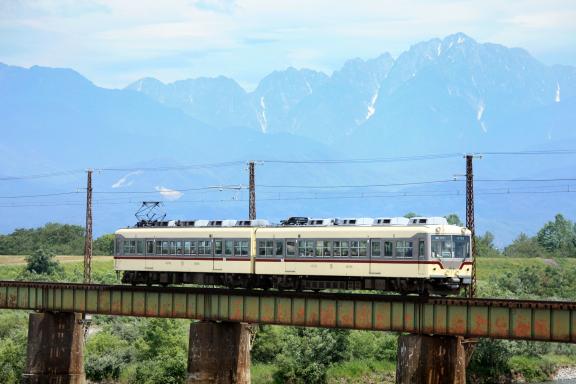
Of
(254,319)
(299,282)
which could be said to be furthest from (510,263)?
(254,319)

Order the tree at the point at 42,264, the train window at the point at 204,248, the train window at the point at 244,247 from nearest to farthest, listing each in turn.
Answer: the train window at the point at 244,247 → the train window at the point at 204,248 → the tree at the point at 42,264

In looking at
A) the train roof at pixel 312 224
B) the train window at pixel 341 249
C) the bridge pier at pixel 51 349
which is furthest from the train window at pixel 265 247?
the bridge pier at pixel 51 349

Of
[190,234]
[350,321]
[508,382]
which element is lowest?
[508,382]

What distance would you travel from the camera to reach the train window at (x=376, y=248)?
62.8 metres

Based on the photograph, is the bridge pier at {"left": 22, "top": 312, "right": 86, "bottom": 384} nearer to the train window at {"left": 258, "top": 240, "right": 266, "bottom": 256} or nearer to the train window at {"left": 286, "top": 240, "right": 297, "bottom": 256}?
the train window at {"left": 258, "top": 240, "right": 266, "bottom": 256}

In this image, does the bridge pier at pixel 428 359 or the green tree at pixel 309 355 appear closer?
the bridge pier at pixel 428 359

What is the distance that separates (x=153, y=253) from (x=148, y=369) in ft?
64.3

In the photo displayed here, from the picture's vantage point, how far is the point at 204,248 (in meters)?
71.6

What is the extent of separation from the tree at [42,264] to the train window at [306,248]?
9245 cm

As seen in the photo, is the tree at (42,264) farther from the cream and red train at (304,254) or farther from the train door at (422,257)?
the train door at (422,257)

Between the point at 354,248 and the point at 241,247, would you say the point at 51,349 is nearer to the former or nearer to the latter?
the point at 241,247

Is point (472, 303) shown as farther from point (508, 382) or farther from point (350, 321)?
point (508, 382)

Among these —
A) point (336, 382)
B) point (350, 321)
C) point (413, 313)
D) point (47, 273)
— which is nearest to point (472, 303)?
point (413, 313)

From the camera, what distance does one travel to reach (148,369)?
3600 inches
